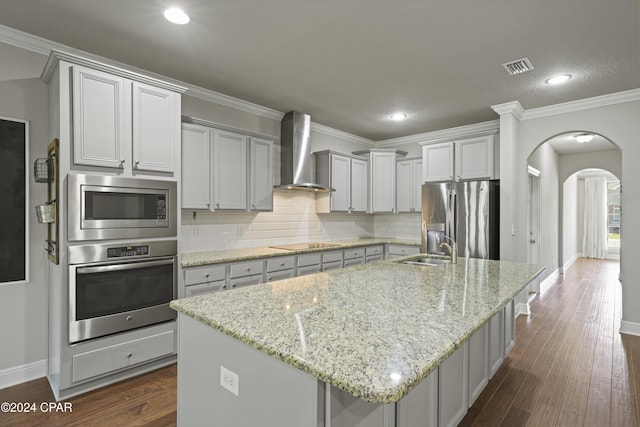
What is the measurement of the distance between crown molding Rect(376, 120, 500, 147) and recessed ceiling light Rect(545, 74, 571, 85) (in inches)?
41.1

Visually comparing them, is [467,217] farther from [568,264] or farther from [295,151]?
[568,264]

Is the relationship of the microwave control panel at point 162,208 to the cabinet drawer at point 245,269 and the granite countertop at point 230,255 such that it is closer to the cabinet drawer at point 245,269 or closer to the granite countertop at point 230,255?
the granite countertop at point 230,255

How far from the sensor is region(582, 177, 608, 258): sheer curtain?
9344mm

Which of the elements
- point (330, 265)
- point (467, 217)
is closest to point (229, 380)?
point (330, 265)

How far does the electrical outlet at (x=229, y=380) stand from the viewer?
1.25 m

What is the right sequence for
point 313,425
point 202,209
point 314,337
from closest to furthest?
point 313,425, point 314,337, point 202,209

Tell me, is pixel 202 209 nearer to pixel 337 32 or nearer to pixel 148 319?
pixel 148 319

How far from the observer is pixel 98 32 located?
8.10 ft

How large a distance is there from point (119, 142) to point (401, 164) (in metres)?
4.09

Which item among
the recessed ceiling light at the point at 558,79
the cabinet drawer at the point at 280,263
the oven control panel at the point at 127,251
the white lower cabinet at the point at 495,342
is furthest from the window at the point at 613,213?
the oven control panel at the point at 127,251

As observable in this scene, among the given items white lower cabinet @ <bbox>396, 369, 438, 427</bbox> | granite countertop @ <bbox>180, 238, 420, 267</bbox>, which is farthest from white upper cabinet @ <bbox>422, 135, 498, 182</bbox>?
white lower cabinet @ <bbox>396, 369, 438, 427</bbox>

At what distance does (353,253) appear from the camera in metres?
4.66

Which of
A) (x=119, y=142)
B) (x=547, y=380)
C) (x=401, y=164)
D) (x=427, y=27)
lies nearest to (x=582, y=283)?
(x=401, y=164)

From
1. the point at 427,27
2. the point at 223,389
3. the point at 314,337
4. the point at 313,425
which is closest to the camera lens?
the point at 313,425
